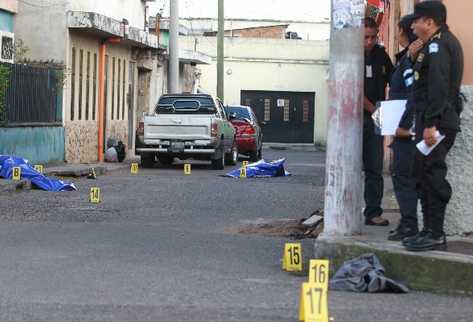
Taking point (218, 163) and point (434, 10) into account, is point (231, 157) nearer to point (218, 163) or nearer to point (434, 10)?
point (218, 163)

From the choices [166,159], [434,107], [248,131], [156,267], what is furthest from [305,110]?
[434,107]

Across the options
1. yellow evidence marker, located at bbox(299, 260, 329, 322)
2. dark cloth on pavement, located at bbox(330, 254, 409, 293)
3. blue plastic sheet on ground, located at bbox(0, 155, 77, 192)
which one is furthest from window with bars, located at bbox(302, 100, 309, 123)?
yellow evidence marker, located at bbox(299, 260, 329, 322)

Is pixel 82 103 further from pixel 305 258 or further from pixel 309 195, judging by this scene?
pixel 305 258

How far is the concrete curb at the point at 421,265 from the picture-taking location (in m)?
7.66

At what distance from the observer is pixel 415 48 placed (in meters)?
8.57

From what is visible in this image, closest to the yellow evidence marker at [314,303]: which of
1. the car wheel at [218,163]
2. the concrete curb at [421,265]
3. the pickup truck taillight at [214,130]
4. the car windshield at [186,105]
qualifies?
the concrete curb at [421,265]

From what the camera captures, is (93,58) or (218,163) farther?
(93,58)

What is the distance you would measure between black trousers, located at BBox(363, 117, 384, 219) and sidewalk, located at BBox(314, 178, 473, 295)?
55.5 inches

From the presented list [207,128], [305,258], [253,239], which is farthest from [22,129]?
[305,258]

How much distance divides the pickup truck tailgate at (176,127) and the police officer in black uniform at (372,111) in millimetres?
15481

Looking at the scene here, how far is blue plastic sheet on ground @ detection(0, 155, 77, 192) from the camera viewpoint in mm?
17531

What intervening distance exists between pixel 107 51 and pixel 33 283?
2303 centimetres

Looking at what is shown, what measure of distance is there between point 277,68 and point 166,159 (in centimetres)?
2585

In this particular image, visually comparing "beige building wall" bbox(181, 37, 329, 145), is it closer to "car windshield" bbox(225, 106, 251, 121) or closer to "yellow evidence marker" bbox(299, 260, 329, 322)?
"car windshield" bbox(225, 106, 251, 121)
